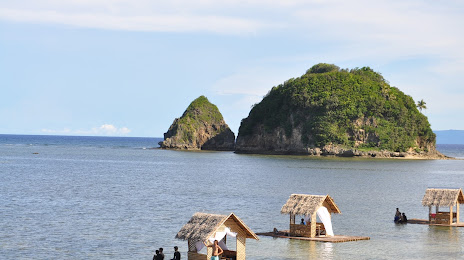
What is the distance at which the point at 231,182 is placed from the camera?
85.4m

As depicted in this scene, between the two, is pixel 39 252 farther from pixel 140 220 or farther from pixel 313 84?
pixel 313 84

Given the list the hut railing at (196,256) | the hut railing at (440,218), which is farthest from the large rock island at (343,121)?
the hut railing at (196,256)

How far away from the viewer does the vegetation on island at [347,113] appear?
6806 inches

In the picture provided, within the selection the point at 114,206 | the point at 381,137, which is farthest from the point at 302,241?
the point at 381,137

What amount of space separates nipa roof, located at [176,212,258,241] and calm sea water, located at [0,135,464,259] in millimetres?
5144

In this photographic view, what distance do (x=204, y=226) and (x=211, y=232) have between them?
2.39 ft

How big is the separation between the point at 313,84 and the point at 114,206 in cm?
13159

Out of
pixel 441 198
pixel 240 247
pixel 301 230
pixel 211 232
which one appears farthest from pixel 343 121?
pixel 211 232

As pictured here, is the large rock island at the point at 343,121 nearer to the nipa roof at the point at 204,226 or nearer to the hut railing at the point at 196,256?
the nipa roof at the point at 204,226

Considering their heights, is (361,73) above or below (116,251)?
above

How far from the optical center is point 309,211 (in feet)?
130

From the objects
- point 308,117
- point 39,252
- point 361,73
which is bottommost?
point 39,252

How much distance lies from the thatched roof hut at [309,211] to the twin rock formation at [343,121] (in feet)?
426

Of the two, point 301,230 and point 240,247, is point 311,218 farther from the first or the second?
point 240,247
